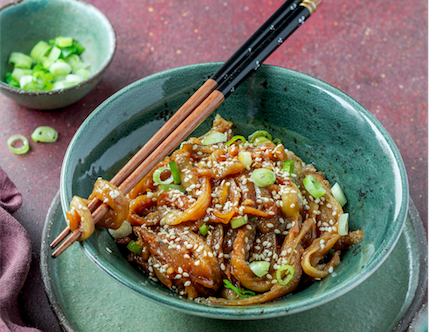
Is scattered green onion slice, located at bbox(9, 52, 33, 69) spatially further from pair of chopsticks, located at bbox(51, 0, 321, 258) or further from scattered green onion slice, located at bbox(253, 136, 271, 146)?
scattered green onion slice, located at bbox(253, 136, 271, 146)

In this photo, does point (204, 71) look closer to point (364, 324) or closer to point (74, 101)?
point (74, 101)

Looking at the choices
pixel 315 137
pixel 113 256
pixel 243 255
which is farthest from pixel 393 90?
pixel 113 256

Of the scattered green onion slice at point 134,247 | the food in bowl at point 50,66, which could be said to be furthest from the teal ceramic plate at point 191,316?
the food in bowl at point 50,66

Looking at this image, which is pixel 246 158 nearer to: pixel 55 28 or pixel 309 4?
pixel 309 4

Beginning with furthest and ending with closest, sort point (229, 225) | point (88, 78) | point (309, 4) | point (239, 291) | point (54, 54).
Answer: point (54, 54) < point (88, 78) < point (309, 4) < point (229, 225) < point (239, 291)

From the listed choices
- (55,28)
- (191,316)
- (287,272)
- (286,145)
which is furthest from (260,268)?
(55,28)

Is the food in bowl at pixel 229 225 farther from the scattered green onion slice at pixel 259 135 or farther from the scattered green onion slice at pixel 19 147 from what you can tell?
the scattered green onion slice at pixel 19 147
